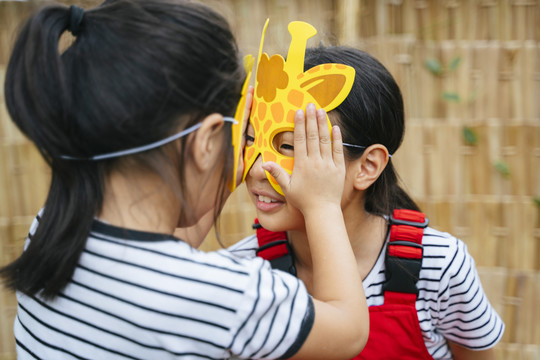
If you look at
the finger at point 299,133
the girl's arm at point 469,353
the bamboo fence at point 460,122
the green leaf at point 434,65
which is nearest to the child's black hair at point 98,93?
the finger at point 299,133

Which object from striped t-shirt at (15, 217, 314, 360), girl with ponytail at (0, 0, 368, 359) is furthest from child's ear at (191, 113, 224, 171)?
striped t-shirt at (15, 217, 314, 360)

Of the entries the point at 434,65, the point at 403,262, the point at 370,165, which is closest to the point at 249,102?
the point at 370,165

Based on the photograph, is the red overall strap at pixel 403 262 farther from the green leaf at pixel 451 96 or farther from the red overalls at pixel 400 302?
the green leaf at pixel 451 96

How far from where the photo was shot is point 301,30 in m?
1.19

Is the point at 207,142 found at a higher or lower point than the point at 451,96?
lower

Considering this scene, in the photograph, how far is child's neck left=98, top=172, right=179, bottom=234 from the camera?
880mm

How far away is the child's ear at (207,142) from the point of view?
0.89 m

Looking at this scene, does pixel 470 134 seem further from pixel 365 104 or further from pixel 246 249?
pixel 246 249

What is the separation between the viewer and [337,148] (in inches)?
45.8

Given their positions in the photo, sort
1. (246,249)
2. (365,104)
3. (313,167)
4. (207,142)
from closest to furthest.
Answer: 1. (207,142)
2. (313,167)
3. (365,104)
4. (246,249)

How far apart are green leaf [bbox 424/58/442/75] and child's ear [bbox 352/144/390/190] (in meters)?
1.00

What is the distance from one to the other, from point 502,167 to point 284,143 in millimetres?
1333

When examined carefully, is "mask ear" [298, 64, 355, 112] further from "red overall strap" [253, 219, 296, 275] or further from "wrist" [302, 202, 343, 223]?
"red overall strap" [253, 219, 296, 275]

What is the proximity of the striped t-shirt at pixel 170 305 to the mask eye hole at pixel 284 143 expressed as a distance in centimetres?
42
